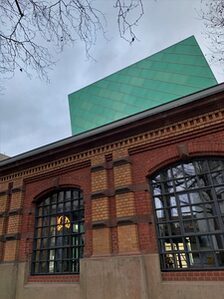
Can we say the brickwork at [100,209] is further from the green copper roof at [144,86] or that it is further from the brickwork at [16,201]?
the green copper roof at [144,86]

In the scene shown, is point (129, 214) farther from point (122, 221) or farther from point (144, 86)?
point (144, 86)

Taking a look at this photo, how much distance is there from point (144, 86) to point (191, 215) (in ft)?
82.3

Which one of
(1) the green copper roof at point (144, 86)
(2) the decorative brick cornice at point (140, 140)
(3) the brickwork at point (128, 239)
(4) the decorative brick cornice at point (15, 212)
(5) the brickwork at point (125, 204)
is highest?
(1) the green copper roof at point (144, 86)

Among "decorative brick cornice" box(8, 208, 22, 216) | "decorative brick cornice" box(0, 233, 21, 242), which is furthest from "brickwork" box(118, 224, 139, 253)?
"decorative brick cornice" box(8, 208, 22, 216)

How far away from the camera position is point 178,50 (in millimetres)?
28953

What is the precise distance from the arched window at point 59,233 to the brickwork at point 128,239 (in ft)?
4.68

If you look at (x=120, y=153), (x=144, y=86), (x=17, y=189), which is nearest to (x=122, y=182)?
(x=120, y=153)

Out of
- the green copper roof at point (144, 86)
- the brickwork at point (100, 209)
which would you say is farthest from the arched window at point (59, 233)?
the green copper roof at point (144, 86)

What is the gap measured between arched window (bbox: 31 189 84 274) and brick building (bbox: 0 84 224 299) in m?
0.03

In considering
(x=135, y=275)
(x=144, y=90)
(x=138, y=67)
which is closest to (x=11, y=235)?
(x=135, y=275)

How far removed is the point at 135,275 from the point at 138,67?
2861 cm

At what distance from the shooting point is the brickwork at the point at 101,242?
21.9ft

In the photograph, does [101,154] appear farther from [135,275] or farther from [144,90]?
[144,90]

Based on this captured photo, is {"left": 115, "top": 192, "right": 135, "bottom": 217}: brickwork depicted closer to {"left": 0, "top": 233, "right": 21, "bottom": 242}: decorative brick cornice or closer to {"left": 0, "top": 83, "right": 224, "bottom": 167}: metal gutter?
{"left": 0, "top": 83, "right": 224, "bottom": 167}: metal gutter
